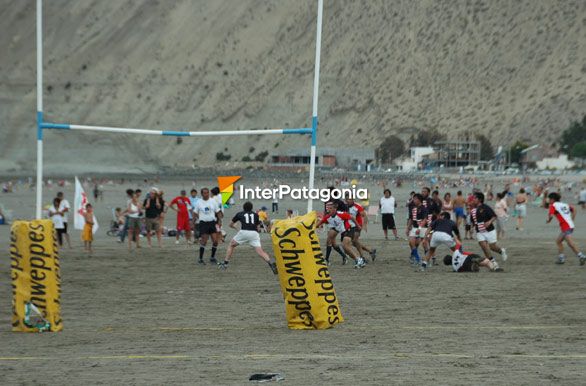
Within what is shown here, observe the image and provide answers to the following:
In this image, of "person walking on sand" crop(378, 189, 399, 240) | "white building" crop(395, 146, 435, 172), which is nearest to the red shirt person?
"person walking on sand" crop(378, 189, 399, 240)

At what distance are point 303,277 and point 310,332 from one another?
49cm

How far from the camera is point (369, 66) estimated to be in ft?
325

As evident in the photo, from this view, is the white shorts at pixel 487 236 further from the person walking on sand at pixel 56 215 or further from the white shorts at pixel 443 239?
the person walking on sand at pixel 56 215

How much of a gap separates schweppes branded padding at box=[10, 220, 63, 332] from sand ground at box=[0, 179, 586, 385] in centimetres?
25

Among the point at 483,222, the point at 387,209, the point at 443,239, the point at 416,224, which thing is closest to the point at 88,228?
the point at 416,224

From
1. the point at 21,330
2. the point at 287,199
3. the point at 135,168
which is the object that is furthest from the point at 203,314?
the point at 135,168

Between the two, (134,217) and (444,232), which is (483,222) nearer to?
(444,232)

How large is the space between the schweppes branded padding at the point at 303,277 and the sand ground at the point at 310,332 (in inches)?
8.7

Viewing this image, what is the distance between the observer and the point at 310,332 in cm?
1027

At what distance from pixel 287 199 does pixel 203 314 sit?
3774 centimetres

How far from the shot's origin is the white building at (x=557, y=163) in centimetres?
8656

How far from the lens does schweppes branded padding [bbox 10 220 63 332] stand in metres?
10.3

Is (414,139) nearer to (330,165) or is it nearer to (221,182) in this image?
(330,165)

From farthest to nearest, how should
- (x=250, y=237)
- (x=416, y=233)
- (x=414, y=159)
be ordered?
(x=414, y=159), (x=416, y=233), (x=250, y=237)
